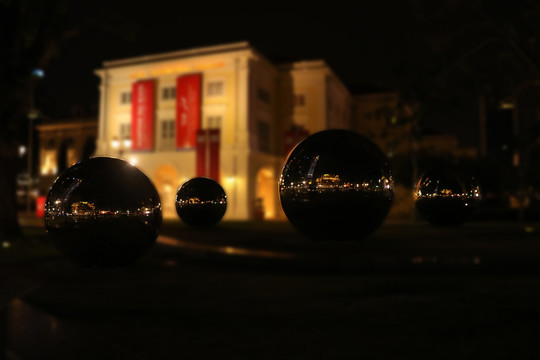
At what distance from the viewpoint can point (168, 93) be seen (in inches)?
1570

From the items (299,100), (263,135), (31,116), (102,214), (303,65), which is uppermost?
(303,65)

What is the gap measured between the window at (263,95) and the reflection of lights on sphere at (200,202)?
38.3 meters

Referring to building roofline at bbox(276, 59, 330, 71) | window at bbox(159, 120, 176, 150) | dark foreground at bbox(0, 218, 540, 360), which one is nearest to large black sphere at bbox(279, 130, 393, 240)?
dark foreground at bbox(0, 218, 540, 360)


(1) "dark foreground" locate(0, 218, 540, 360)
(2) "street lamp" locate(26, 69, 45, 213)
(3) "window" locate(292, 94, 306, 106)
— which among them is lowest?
(1) "dark foreground" locate(0, 218, 540, 360)

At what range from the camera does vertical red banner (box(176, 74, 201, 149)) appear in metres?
37.7

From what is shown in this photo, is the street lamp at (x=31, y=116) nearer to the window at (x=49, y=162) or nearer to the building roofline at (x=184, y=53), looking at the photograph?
the window at (x=49, y=162)

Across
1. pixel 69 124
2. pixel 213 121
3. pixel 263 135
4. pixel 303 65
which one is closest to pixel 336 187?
pixel 213 121

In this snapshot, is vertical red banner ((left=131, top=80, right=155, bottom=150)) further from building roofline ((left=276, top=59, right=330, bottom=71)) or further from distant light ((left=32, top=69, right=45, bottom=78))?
distant light ((left=32, top=69, right=45, bottom=78))

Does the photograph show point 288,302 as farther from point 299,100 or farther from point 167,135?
point 299,100

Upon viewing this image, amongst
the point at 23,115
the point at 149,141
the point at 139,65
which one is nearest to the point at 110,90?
the point at 139,65

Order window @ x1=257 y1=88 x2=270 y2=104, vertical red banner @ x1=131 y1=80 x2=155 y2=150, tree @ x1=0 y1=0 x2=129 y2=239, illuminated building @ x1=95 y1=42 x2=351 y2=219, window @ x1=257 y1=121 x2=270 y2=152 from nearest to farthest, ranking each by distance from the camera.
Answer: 1. tree @ x1=0 y1=0 x2=129 y2=239
2. illuminated building @ x1=95 y1=42 x2=351 y2=219
3. vertical red banner @ x1=131 y1=80 x2=155 y2=150
4. window @ x1=257 y1=88 x2=270 y2=104
5. window @ x1=257 y1=121 x2=270 y2=152

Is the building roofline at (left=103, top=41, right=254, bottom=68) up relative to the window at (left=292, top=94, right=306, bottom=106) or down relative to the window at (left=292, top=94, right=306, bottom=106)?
up

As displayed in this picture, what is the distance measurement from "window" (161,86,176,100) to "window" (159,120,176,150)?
2.19 m

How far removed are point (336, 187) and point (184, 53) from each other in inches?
1554
